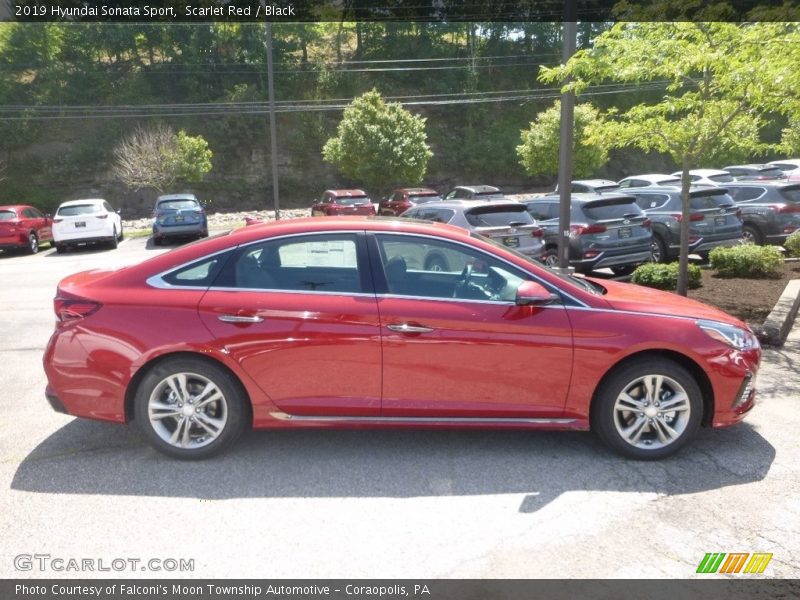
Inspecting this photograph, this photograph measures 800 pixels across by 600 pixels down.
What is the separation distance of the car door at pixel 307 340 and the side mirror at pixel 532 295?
37.6 inches

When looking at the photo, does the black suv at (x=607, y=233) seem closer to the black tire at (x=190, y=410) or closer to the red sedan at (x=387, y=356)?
the red sedan at (x=387, y=356)

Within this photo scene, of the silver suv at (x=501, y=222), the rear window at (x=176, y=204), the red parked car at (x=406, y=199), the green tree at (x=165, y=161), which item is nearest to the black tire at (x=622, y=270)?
the silver suv at (x=501, y=222)

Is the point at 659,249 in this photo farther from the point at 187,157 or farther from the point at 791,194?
the point at 187,157

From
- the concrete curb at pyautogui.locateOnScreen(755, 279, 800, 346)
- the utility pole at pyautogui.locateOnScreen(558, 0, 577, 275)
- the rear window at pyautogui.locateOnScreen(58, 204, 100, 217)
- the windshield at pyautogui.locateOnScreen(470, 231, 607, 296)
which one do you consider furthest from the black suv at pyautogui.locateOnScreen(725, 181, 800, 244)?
the rear window at pyautogui.locateOnScreen(58, 204, 100, 217)

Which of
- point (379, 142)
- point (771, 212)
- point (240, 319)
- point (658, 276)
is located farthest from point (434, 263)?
point (379, 142)

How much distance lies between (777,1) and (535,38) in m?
62.7

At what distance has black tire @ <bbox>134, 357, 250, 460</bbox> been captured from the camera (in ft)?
15.4

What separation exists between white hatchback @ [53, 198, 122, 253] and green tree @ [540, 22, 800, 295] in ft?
56.4

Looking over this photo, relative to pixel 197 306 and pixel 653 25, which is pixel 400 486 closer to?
pixel 197 306

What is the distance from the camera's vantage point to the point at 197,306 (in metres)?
4.73

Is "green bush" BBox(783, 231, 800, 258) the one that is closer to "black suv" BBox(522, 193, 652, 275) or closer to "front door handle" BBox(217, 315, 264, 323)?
"black suv" BBox(522, 193, 652, 275)

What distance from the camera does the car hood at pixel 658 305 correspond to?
4.81 m

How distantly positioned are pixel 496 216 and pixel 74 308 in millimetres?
8220

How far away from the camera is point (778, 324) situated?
8008 millimetres
